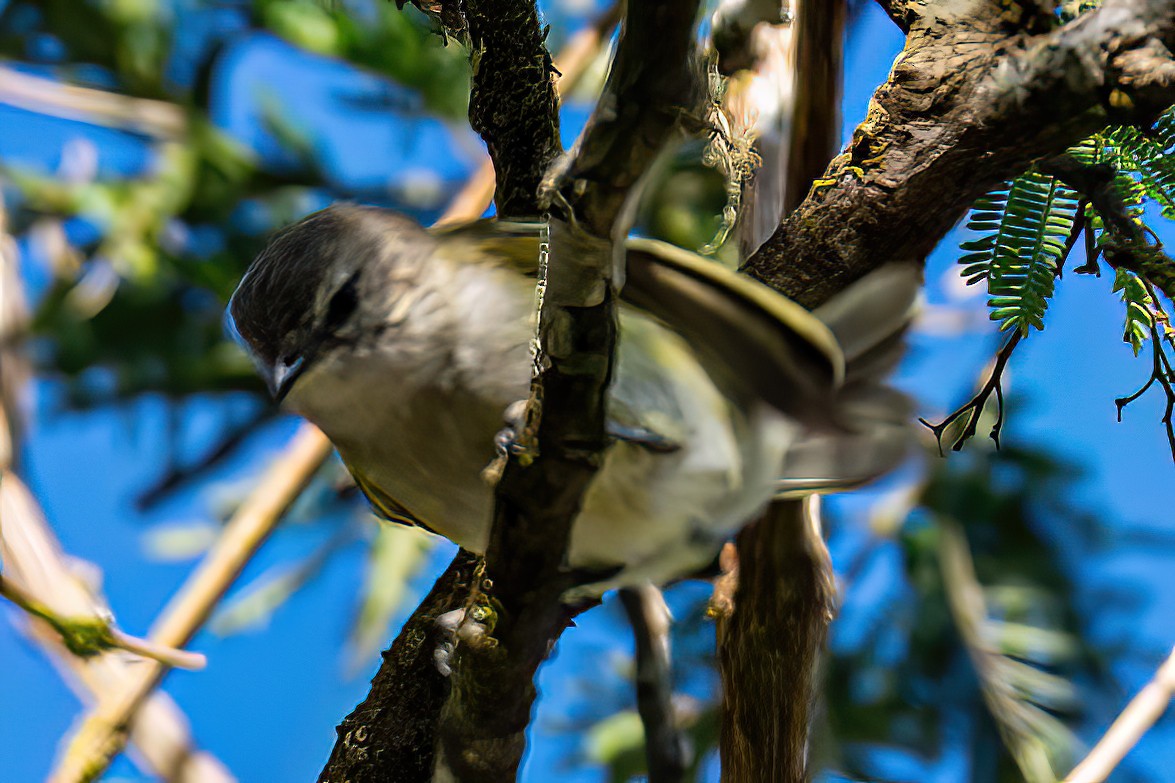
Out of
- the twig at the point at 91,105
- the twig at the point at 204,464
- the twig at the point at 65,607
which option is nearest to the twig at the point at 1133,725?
the twig at the point at 65,607

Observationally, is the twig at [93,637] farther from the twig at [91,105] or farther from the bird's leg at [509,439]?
the twig at [91,105]

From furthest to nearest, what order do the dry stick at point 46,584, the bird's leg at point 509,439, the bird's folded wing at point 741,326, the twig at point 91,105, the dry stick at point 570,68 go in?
the twig at point 91,105 → the dry stick at point 570,68 → the dry stick at point 46,584 → the bird's folded wing at point 741,326 → the bird's leg at point 509,439

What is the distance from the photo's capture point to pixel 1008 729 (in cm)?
195

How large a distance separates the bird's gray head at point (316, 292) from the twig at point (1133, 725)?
983 millimetres

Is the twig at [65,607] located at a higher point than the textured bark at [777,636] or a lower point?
higher

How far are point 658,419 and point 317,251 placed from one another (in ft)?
1.30

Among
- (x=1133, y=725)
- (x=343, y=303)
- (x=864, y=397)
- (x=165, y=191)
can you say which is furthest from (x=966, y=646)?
(x=165, y=191)

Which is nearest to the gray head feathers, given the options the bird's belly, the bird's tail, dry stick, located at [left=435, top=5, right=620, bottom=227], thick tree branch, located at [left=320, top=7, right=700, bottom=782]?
the bird's belly

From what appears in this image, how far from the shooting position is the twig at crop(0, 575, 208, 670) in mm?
920

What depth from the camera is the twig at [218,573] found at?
140cm

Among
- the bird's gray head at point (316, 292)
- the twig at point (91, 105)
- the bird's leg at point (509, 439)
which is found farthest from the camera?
the twig at point (91, 105)

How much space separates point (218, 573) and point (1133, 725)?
1.47m

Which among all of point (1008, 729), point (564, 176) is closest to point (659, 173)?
point (564, 176)

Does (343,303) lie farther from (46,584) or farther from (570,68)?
(570,68)
